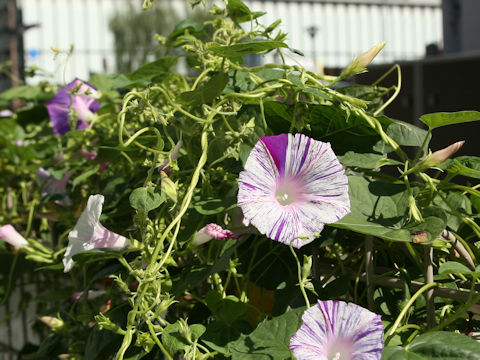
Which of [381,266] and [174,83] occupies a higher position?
[174,83]

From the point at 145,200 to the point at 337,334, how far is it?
176 millimetres

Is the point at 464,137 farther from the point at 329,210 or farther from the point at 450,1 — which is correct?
the point at 450,1

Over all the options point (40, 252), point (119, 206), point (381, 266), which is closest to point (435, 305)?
point (381, 266)

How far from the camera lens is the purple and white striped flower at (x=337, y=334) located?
407 millimetres

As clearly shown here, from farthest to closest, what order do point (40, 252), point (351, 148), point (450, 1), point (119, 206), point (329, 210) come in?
point (450, 1), point (40, 252), point (119, 206), point (351, 148), point (329, 210)

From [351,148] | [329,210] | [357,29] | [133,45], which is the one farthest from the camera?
[133,45]

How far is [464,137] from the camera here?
2.46 ft

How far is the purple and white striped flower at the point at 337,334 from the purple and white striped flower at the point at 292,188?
0.05 meters

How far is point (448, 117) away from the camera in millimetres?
514

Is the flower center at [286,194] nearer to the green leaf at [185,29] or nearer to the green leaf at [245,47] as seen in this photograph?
the green leaf at [245,47]

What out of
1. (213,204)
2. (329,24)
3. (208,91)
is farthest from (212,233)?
(329,24)

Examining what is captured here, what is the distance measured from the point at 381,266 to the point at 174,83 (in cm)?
37

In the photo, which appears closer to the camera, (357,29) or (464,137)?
(464,137)

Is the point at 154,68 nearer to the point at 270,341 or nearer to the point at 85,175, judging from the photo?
the point at 85,175
